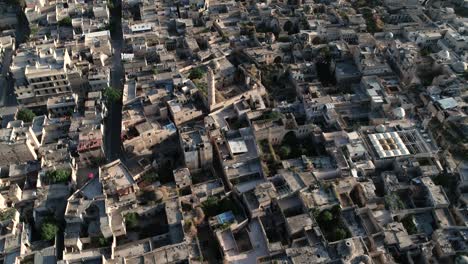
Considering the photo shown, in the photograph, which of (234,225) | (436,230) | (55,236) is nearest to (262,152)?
(234,225)

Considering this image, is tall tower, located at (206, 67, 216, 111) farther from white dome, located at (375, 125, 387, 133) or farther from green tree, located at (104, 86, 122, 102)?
white dome, located at (375, 125, 387, 133)

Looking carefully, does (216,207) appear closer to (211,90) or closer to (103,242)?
(103,242)

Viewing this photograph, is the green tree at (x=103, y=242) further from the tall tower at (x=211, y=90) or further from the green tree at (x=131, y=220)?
the tall tower at (x=211, y=90)

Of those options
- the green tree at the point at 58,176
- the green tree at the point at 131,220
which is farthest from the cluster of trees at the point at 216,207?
the green tree at the point at 58,176

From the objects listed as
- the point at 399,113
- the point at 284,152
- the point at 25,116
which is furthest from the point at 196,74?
the point at 399,113

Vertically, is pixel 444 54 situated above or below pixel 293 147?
above

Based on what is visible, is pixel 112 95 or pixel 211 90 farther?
pixel 112 95
